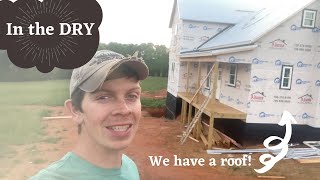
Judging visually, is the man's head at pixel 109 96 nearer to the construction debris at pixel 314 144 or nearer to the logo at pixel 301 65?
the construction debris at pixel 314 144

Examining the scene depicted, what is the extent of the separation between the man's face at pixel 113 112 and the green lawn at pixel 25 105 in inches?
38.7

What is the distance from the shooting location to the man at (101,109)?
1549mm

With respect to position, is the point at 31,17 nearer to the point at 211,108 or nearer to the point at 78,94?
the point at 78,94

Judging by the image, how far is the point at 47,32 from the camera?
7.66 ft

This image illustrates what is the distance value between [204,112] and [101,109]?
333 cm

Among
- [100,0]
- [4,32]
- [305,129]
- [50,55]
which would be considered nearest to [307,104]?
[305,129]

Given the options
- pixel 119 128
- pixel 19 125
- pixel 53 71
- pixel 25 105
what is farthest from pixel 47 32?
pixel 119 128

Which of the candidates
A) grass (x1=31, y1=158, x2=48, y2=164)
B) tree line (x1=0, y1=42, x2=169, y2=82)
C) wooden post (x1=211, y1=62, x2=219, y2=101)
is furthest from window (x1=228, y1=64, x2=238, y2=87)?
grass (x1=31, y1=158, x2=48, y2=164)

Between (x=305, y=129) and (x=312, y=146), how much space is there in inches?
9.7

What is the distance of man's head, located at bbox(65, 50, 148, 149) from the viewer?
1.54m

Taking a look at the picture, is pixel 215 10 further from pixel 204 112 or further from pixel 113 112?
pixel 113 112

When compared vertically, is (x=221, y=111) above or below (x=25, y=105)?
below

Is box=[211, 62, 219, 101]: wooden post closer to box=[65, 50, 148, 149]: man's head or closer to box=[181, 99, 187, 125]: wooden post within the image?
box=[181, 99, 187, 125]: wooden post

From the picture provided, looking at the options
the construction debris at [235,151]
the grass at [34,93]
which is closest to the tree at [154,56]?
the grass at [34,93]
